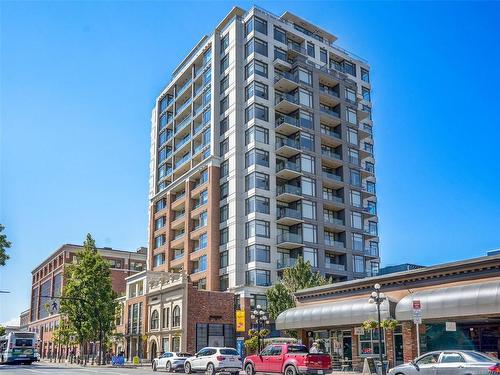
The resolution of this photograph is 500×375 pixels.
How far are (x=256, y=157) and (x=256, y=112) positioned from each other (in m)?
5.89

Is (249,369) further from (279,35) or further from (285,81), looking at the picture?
(279,35)

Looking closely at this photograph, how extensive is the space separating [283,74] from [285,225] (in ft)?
64.2

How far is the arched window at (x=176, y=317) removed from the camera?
58.8 m

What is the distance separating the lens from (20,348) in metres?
53.4

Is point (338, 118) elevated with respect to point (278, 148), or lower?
elevated

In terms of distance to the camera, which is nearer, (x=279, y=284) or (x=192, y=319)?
(x=279, y=284)

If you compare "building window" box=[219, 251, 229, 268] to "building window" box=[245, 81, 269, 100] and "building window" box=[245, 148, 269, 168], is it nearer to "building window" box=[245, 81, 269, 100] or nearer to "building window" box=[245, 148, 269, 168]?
"building window" box=[245, 148, 269, 168]

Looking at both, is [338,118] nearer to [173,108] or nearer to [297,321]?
[173,108]

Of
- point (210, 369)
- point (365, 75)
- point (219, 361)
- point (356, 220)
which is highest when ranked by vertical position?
point (365, 75)

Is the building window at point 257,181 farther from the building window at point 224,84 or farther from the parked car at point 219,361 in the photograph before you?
the parked car at point 219,361

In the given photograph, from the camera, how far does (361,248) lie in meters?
72.1

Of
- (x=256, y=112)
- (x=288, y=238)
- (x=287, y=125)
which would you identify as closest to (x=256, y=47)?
(x=256, y=112)

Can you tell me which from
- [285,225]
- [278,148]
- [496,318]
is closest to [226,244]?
[285,225]

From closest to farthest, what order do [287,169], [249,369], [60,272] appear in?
[249,369] < [287,169] < [60,272]
